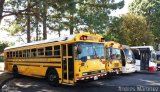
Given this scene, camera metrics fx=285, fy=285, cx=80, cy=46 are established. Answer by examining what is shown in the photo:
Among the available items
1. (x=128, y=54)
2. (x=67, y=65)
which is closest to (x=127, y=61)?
(x=128, y=54)

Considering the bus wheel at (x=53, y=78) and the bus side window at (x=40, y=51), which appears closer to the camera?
the bus wheel at (x=53, y=78)

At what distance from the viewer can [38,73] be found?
57.7 ft

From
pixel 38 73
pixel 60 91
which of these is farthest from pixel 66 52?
pixel 38 73

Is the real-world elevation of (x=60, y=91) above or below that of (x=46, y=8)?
below

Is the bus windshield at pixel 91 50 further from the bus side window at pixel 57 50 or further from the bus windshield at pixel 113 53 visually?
the bus windshield at pixel 113 53

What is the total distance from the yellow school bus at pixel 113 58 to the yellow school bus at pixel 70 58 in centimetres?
388

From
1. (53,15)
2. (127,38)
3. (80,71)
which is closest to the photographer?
(80,71)

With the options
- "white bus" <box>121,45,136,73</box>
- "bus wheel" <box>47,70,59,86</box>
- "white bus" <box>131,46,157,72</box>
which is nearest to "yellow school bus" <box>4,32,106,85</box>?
"bus wheel" <box>47,70,59,86</box>

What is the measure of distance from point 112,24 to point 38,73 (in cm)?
1685

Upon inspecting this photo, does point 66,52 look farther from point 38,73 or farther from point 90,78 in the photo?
point 38,73

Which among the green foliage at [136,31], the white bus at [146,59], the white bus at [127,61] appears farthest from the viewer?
the green foliage at [136,31]

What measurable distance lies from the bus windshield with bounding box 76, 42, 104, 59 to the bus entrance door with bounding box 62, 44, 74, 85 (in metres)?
0.53

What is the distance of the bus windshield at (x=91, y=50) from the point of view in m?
14.2

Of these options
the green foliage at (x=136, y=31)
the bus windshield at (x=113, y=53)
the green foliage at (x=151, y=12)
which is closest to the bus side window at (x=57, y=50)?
the bus windshield at (x=113, y=53)
